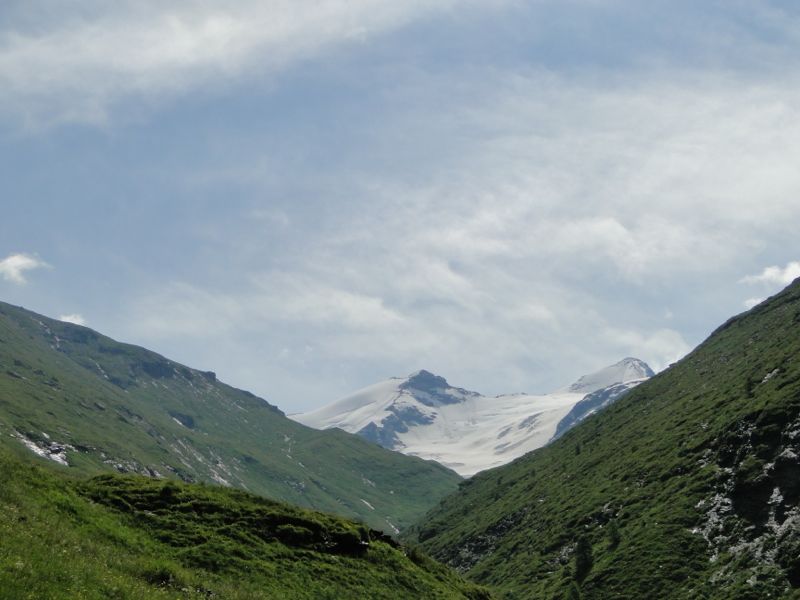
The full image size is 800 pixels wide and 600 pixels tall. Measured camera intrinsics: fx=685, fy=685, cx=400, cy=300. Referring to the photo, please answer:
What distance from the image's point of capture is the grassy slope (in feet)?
81.4

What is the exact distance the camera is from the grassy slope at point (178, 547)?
2480cm

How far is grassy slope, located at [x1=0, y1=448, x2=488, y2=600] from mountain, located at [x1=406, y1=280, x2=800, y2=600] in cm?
4472

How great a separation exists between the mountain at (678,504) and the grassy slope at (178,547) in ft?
147

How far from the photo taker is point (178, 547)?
123ft

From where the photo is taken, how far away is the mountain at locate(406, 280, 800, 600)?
274 feet

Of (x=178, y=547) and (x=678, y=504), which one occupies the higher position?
(x=678, y=504)

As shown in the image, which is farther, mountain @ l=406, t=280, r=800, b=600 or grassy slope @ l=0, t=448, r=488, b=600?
mountain @ l=406, t=280, r=800, b=600

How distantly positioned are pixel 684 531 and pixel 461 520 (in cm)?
10664

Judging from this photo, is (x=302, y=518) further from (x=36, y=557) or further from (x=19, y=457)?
(x=36, y=557)

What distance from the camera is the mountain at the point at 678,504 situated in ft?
274

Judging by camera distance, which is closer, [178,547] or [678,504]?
[178,547]

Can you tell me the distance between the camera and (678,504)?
101875 millimetres

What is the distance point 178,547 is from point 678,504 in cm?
8550

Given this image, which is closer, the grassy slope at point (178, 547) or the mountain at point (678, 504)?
the grassy slope at point (178, 547)
